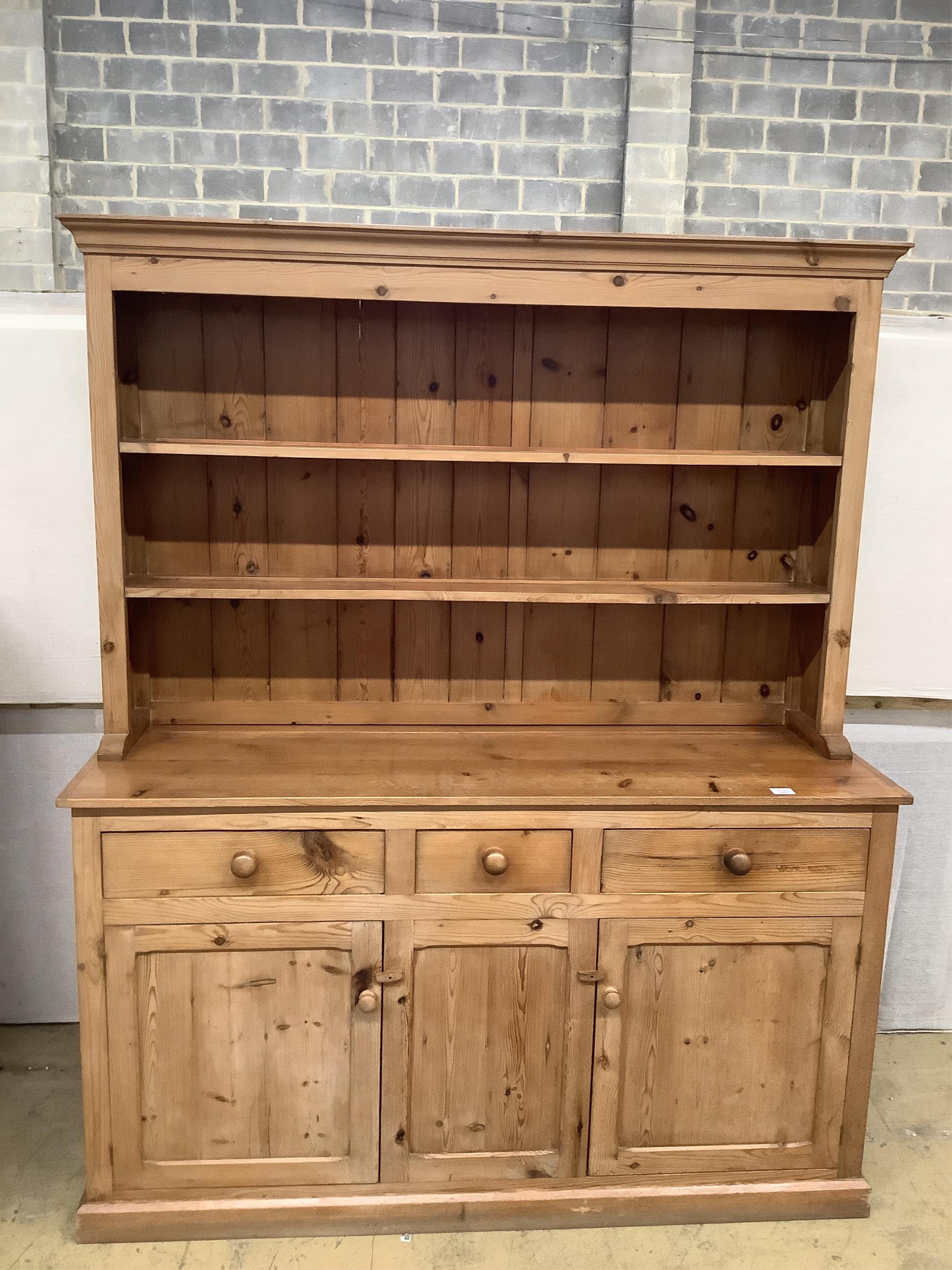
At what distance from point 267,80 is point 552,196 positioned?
0.84 metres

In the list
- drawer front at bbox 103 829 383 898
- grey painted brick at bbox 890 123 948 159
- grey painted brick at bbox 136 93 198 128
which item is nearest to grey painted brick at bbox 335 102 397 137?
grey painted brick at bbox 136 93 198 128

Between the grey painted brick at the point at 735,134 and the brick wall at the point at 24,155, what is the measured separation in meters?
1.85

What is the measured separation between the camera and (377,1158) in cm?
199

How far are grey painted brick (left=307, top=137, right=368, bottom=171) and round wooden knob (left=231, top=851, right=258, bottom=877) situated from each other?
1883 mm

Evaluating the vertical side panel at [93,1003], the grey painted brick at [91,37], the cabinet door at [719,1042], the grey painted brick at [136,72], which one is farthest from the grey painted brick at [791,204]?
the vertical side panel at [93,1003]

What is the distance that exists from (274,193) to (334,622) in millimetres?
1238

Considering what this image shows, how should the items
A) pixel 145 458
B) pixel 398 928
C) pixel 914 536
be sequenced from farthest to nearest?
pixel 914 536
pixel 145 458
pixel 398 928

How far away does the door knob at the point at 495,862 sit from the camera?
74.0 inches

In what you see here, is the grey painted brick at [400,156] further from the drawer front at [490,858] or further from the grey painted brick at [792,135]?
the drawer front at [490,858]

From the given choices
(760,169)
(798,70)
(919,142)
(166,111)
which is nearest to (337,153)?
(166,111)

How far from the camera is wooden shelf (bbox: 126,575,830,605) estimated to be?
2.03 m

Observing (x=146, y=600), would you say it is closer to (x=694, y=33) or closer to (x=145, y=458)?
(x=145, y=458)

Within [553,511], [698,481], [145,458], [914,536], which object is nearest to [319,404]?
[145,458]

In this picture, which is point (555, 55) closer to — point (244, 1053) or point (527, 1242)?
point (244, 1053)
